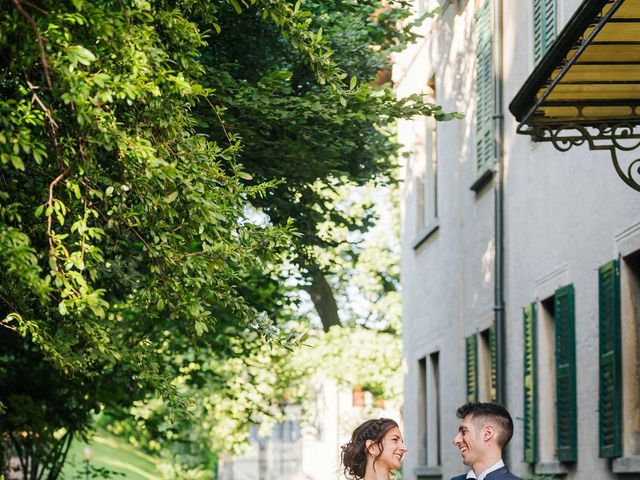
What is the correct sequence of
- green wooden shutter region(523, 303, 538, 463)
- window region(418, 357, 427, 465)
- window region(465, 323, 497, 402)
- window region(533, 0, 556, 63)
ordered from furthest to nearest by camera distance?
1. window region(418, 357, 427, 465)
2. window region(465, 323, 497, 402)
3. green wooden shutter region(523, 303, 538, 463)
4. window region(533, 0, 556, 63)

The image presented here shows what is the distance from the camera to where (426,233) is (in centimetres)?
2103

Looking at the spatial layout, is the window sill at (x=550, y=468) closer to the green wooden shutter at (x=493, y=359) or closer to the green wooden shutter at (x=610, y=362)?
the green wooden shutter at (x=610, y=362)

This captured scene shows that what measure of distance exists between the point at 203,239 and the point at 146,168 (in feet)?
2.78

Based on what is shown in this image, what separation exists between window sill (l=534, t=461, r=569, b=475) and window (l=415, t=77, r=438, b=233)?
24.4 ft

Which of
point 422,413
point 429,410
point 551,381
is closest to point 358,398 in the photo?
point 422,413

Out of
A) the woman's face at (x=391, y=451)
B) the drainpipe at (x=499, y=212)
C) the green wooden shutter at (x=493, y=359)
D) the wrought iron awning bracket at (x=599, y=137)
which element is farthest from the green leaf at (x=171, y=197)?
the green wooden shutter at (x=493, y=359)

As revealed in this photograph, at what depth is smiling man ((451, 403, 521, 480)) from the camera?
21.7ft

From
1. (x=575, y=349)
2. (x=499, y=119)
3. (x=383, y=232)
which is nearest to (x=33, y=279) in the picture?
(x=575, y=349)

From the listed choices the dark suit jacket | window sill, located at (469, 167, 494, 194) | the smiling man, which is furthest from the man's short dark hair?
window sill, located at (469, 167, 494, 194)

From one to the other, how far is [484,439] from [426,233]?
14.5m

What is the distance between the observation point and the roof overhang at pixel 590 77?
23.1 ft

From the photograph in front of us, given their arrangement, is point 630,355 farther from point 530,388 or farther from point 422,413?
point 422,413

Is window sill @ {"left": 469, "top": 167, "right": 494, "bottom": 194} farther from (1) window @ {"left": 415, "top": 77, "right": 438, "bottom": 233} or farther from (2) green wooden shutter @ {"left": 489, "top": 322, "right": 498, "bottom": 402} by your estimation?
(1) window @ {"left": 415, "top": 77, "right": 438, "bottom": 233}

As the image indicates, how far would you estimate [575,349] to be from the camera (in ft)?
39.4
